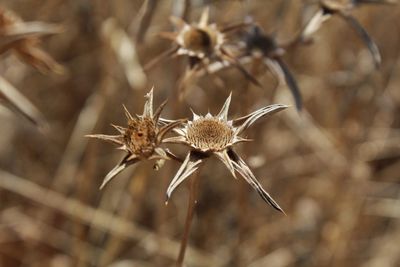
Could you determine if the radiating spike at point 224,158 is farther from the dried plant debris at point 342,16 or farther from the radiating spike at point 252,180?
the dried plant debris at point 342,16

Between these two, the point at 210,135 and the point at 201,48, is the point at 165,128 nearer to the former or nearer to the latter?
the point at 210,135

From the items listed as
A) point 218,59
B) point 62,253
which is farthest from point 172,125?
point 62,253

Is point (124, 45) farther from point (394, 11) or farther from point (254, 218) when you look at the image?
point (394, 11)

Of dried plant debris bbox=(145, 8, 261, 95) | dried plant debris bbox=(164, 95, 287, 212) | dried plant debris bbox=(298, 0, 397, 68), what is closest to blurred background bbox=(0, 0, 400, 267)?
dried plant debris bbox=(298, 0, 397, 68)

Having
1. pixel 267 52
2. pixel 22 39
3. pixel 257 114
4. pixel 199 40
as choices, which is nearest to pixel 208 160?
pixel 267 52

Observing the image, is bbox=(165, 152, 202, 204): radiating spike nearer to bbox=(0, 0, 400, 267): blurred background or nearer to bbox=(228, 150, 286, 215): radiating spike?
bbox=(228, 150, 286, 215): radiating spike
